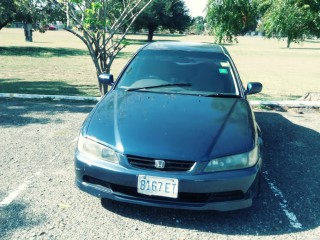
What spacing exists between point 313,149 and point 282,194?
6.55 feet

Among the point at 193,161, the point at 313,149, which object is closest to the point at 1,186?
the point at 193,161

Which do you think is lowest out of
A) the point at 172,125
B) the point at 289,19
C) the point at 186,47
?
the point at 172,125

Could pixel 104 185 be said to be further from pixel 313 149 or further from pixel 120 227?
pixel 313 149

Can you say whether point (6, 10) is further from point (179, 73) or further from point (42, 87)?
point (179, 73)

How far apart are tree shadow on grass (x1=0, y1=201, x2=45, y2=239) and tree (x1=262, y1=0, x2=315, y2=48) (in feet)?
26.2

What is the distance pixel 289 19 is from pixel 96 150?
7.49m

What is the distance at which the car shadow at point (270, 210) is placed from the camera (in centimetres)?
326

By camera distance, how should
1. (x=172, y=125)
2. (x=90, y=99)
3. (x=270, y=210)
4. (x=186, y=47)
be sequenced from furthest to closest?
(x=90, y=99)
(x=186, y=47)
(x=270, y=210)
(x=172, y=125)

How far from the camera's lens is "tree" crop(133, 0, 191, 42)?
173ft

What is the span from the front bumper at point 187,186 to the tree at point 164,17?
163 feet

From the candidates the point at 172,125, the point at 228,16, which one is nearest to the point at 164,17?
the point at 228,16

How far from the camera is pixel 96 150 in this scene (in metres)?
3.22

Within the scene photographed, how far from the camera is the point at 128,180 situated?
3.02 meters

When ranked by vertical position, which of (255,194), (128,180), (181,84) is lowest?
(255,194)
